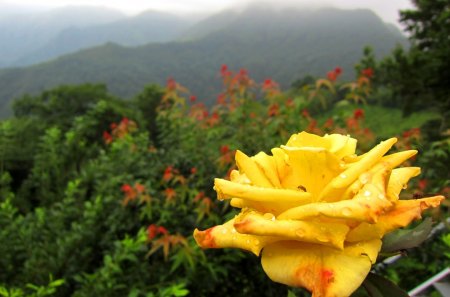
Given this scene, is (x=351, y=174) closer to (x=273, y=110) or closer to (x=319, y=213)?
(x=319, y=213)

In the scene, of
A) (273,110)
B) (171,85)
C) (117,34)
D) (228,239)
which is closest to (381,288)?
(228,239)

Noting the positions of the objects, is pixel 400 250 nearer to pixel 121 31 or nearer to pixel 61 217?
pixel 61 217

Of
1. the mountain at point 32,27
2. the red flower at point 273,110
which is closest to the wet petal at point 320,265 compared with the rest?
the red flower at point 273,110

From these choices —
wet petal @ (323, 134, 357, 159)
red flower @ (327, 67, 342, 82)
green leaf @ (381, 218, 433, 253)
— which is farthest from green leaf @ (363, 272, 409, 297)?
red flower @ (327, 67, 342, 82)

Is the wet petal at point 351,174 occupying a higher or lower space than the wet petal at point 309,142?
lower

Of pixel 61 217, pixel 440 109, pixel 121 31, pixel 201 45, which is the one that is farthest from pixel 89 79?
pixel 121 31

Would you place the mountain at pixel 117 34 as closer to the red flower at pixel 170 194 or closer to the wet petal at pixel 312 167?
the red flower at pixel 170 194
